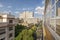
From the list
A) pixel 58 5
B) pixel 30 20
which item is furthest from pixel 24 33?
pixel 30 20

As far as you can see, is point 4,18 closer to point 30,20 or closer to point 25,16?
point 30,20

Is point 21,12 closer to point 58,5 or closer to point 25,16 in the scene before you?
point 25,16

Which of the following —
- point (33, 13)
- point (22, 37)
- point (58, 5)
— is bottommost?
point (22, 37)

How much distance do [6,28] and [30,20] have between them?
68.6 ft

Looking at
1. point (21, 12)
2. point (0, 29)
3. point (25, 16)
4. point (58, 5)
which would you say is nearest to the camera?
point (58, 5)

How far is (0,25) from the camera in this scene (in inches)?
181

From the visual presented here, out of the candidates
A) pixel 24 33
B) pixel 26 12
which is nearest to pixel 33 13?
pixel 26 12

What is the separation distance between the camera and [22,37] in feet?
21.6

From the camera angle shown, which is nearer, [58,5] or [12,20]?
[58,5]

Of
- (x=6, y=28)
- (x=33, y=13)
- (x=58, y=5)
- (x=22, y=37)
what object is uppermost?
(x=33, y=13)

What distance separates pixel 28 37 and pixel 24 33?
465 mm

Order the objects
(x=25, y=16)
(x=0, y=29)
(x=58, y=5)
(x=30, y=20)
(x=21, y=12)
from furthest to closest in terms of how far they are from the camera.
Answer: (x=21, y=12) → (x=25, y=16) → (x=30, y=20) → (x=0, y=29) → (x=58, y=5)

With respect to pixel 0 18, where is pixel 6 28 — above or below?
below

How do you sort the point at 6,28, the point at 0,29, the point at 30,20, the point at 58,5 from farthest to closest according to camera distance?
1. the point at 30,20
2. the point at 6,28
3. the point at 0,29
4. the point at 58,5
